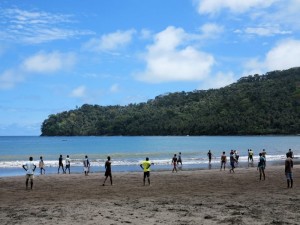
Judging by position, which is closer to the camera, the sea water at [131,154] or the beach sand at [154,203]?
the beach sand at [154,203]

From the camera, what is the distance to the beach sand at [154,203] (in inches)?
539

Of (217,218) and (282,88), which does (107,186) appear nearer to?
(217,218)

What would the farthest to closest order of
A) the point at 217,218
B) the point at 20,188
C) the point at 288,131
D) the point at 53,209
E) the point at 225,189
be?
the point at 288,131, the point at 20,188, the point at 225,189, the point at 53,209, the point at 217,218

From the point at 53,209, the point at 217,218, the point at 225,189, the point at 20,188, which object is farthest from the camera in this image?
the point at 20,188

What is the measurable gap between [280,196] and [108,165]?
9989 millimetres

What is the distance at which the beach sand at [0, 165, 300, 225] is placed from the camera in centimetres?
1368

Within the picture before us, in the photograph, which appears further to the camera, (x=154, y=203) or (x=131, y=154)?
(x=131, y=154)

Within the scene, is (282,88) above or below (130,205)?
above

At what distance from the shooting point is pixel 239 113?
182750mm

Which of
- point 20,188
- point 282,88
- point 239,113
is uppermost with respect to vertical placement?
point 282,88

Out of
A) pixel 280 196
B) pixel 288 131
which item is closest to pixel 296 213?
pixel 280 196

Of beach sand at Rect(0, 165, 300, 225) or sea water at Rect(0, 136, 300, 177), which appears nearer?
beach sand at Rect(0, 165, 300, 225)

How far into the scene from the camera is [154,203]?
1686cm

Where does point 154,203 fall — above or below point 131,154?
below
